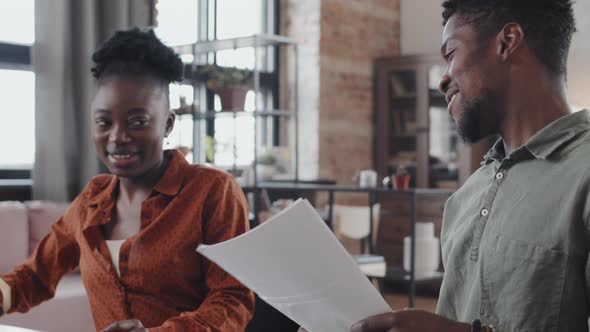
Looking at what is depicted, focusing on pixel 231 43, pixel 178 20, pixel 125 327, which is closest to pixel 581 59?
pixel 231 43

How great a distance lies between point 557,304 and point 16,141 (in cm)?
427

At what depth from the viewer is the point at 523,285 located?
3.27 ft

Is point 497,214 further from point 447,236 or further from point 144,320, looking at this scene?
point 144,320

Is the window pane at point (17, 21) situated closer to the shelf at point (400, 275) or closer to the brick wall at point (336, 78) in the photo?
the brick wall at point (336, 78)

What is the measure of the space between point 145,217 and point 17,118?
3.52 meters

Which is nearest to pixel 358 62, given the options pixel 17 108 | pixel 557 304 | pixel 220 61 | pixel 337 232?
pixel 220 61

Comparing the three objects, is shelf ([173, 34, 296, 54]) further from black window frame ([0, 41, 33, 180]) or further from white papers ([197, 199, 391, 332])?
white papers ([197, 199, 391, 332])

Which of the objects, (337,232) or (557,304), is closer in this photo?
(557,304)

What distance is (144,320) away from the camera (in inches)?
55.9

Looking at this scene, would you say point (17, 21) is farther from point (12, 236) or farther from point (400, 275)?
point (400, 275)

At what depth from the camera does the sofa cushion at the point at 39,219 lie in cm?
409

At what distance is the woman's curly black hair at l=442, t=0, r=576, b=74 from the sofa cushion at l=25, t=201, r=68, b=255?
11.3ft

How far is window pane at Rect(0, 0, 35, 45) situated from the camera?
458 cm

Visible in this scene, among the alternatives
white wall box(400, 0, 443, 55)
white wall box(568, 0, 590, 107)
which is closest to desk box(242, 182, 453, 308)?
white wall box(568, 0, 590, 107)
